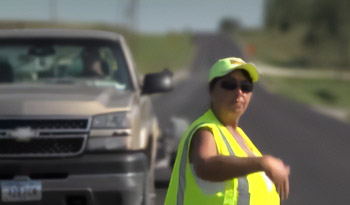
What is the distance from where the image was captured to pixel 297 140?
17953 millimetres

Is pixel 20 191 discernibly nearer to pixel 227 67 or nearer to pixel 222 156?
pixel 227 67

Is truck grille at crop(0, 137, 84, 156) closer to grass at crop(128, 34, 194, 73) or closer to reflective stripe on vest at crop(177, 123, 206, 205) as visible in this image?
reflective stripe on vest at crop(177, 123, 206, 205)

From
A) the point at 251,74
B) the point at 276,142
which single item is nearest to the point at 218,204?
the point at 251,74

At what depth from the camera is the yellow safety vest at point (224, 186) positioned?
125 inches

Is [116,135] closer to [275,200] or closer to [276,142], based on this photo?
[275,200]

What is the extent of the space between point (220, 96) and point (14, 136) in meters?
3.46

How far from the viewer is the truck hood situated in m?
6.46

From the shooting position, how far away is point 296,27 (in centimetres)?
15225

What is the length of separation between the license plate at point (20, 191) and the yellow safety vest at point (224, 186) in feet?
10.0

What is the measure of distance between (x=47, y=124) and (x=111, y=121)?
0.49 meters

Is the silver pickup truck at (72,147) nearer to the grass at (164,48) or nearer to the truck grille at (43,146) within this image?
the truck grille at (43,146)

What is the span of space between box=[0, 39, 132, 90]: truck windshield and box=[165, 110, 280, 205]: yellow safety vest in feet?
14.9

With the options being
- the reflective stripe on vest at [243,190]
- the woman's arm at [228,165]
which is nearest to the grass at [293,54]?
the reflective stripe on vest at [243,190]

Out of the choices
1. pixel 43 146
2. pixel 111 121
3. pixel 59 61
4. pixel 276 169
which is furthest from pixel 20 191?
pixel 276 169
